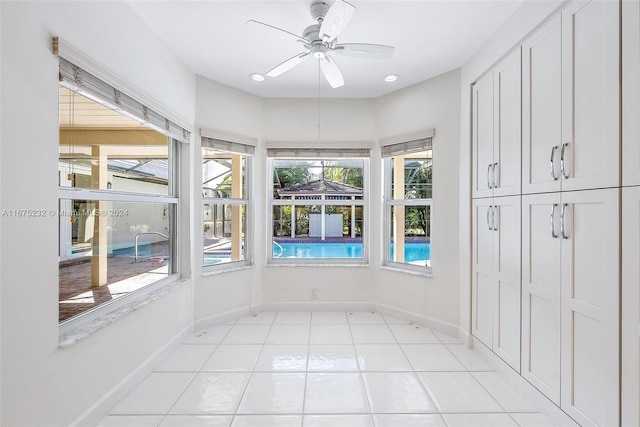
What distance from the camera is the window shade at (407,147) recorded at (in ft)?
10.7

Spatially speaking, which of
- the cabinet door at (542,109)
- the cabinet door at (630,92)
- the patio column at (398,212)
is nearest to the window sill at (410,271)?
the patio column at (398,212)

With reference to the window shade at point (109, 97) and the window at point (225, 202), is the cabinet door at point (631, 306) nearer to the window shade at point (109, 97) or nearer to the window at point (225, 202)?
the window shade at point (109, 97)

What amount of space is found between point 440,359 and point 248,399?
158cm

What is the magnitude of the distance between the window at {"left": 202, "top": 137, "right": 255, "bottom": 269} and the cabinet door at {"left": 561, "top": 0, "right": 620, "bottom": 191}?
2895 millimetres

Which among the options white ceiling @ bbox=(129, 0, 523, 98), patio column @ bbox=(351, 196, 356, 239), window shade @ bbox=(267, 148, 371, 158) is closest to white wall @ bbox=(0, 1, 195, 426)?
white ceiling @ bbox=(129, 0, 523, 98)

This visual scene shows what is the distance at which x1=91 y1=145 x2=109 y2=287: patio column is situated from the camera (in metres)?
1.93

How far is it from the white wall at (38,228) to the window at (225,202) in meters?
1.40

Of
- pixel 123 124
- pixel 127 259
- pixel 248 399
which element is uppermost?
pixel 123 124

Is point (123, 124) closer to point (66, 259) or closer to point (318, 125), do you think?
point (66, 259)

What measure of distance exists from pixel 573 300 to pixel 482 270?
918mm

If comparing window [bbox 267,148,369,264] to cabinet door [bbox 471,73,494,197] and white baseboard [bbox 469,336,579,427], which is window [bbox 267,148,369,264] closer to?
cabinet door [bbox 471,73,494,197]

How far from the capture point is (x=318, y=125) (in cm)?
367

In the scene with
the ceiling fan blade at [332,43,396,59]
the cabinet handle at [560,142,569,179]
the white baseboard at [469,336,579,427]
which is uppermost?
the ceiling fan blade at [332,43,396,59]

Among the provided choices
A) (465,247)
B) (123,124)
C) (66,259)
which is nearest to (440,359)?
(465,247)
